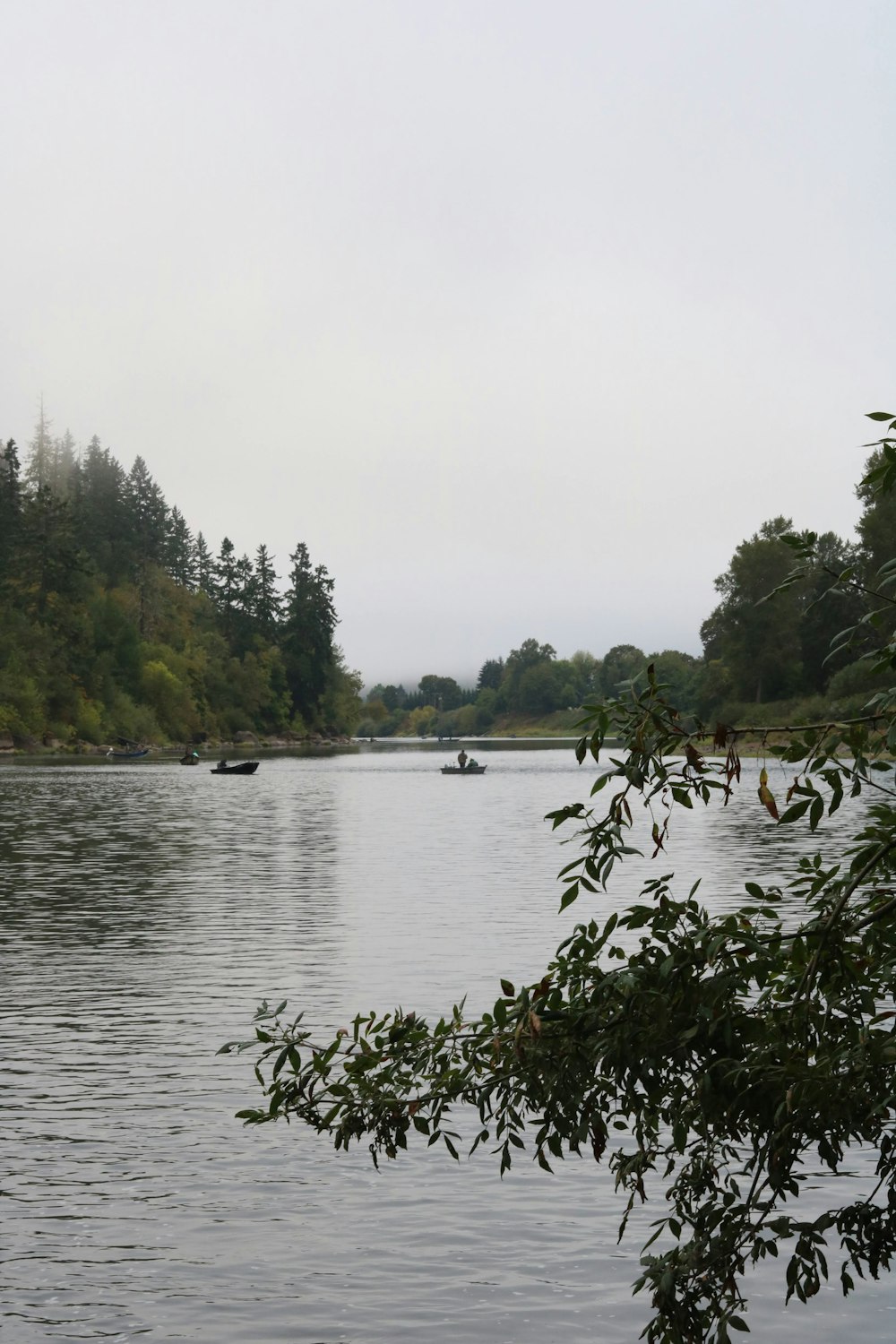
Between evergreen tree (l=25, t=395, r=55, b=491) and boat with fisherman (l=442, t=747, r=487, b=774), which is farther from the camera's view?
evergreen tree (l=25, t=395, r=55, b=491)

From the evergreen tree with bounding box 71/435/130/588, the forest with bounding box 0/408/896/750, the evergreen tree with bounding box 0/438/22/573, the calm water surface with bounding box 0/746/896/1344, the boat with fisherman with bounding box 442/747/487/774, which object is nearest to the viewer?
the calm water surface with bounding box 0/746/896/1344

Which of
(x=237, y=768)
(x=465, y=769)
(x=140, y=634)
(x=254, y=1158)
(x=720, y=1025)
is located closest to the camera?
(x=720, y=1025)

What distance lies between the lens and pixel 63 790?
76938 millimetres

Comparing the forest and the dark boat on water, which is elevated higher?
the forest

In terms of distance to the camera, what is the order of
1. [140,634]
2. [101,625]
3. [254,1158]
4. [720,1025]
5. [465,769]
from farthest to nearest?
1. [140,634]
2. [101,625]
3. [465,769]
4. [254,1158]
5. [720,1025]

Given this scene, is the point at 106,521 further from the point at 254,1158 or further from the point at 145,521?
the point at 254,1158

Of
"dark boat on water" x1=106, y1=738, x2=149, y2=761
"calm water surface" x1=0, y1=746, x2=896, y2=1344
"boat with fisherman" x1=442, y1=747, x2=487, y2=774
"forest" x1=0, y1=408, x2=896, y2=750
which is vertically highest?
"forest" x1=0, y1=408, x2=896, y2=750

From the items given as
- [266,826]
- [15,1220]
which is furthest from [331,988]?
[266,826]

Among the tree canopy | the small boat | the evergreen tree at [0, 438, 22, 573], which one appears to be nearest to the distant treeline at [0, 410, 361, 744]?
the evergreen tree at [0, 438, 22, 573]

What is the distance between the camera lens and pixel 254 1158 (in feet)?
42.6

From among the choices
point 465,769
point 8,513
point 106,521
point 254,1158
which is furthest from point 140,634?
point 254,1158

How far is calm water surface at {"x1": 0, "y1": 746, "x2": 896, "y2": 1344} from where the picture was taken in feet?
31.5

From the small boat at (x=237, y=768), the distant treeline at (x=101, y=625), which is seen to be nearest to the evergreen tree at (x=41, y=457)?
the distant treeline at (x=101, y=625)

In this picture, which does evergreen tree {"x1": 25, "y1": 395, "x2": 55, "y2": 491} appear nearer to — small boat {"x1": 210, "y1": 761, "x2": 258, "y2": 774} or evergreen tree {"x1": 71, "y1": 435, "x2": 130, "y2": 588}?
evergreen tree {"x1": 71, "y1": 435, "x2": 130, "y2": 588}
